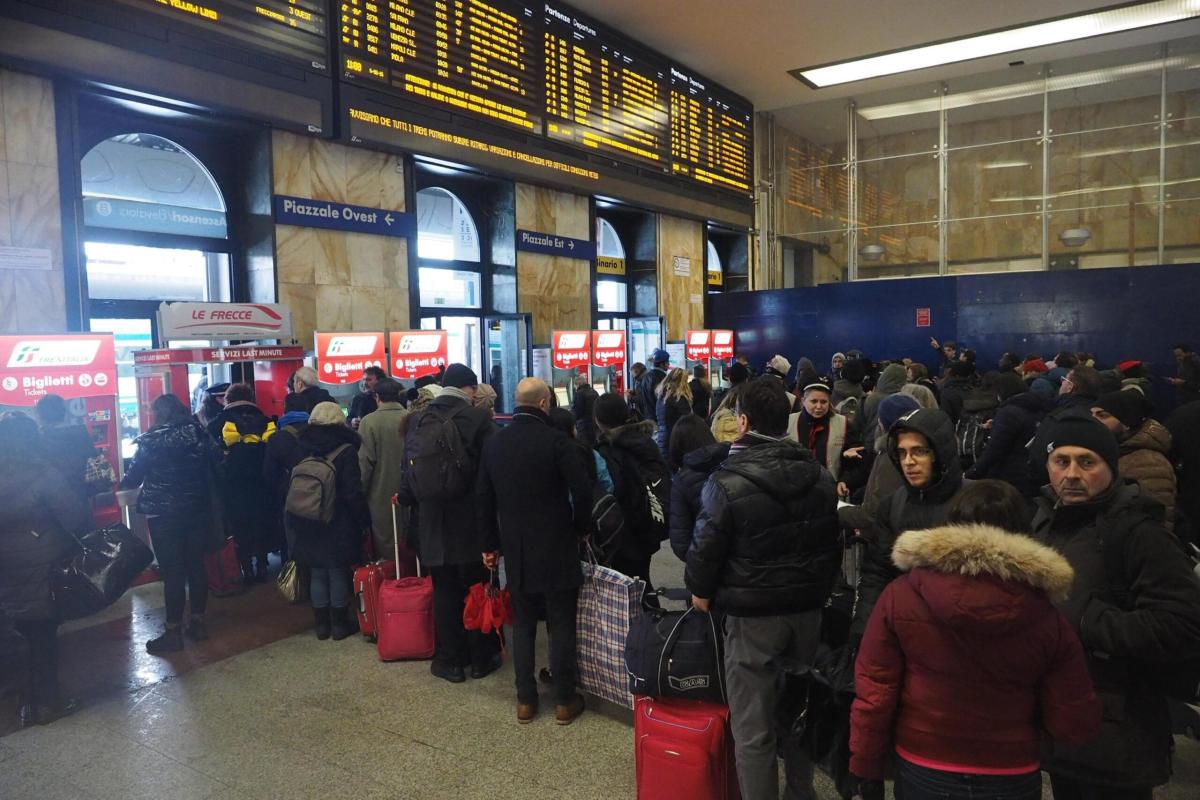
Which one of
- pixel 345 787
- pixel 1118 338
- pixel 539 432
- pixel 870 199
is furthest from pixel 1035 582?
pixel 870 199

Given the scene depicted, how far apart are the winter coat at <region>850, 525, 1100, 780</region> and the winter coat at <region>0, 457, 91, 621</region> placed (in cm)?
372

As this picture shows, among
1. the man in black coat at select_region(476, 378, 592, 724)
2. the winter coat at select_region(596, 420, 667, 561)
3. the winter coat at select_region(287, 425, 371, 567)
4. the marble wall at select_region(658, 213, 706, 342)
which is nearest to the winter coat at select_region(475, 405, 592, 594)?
the man in black coat at select_region(476, 378, 592, 724)

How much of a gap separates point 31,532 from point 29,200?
321cm

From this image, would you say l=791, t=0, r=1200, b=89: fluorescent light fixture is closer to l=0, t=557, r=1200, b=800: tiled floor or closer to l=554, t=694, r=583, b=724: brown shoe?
l=0, t=557, r=1200, b=800: tiled floor

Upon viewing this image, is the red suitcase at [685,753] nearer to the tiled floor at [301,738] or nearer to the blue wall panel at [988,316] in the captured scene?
the tiled floor at [301,738]

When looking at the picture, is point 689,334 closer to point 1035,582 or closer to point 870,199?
point 870,199

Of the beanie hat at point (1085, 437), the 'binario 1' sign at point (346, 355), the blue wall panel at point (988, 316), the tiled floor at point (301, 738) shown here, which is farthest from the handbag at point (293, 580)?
the blue wall panel at point (988, 316)

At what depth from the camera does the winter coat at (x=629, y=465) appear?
3.85 metres

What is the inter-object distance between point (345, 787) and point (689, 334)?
10324 millimetres

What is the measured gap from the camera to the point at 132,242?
6551mm

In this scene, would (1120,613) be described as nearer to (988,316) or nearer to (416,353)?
(416,353)

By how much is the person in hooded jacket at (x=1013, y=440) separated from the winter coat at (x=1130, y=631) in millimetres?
2803

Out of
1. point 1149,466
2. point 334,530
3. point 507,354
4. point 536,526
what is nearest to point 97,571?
point 334,530

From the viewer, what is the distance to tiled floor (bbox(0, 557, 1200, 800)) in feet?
9.96
